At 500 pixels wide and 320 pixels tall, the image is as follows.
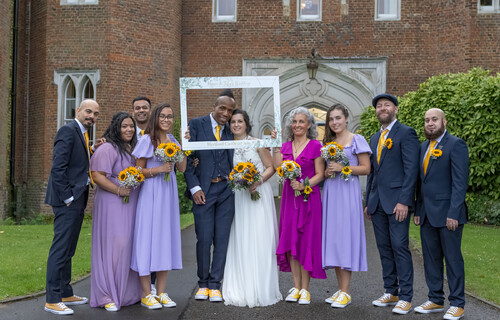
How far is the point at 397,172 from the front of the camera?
19.9ft

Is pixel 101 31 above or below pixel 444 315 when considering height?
above

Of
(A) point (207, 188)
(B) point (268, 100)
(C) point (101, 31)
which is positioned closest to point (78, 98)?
(C) point (101, 31)

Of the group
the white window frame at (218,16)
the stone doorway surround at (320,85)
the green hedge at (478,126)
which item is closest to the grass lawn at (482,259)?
the green hedge at (478,126)

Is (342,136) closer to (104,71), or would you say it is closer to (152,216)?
(152,216)

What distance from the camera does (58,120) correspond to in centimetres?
1627

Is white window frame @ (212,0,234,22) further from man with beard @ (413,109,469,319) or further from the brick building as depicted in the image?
man with beard @ (413,109,469,319)

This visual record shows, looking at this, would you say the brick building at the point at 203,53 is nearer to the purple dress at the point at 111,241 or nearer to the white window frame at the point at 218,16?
the white window frame at the point at 218,16

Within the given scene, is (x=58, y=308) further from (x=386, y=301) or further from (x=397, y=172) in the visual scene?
(x=397, y=172)

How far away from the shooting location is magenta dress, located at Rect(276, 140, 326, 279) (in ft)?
20.2

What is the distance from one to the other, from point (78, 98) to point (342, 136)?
Result: 11658mm

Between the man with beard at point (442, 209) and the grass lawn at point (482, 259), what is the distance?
966 mm

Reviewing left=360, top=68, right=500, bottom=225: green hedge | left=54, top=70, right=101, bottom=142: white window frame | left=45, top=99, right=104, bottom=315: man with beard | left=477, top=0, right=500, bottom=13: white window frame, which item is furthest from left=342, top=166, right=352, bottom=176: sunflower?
left=477, top=0, right=500, bottom=13: white window frame

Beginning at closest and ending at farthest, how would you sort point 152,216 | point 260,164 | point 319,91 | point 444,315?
point 444,315
point 152,216
point 260,164
point 319,91

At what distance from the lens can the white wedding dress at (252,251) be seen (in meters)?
6.18
